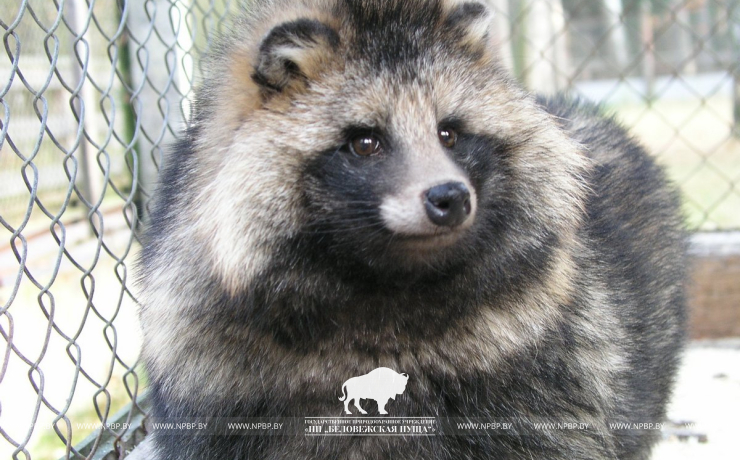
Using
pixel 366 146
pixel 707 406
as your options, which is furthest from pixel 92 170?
pixel 707 406

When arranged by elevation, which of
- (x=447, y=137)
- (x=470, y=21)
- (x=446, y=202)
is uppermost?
(x=470, y=21)

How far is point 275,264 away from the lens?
218 centimetres

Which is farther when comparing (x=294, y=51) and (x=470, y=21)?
(x=470, y=21)

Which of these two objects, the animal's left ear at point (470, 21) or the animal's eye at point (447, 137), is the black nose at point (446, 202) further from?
the animal's left ear at point (470, 21)

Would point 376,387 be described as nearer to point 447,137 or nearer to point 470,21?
point 447,137

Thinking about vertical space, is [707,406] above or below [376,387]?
below

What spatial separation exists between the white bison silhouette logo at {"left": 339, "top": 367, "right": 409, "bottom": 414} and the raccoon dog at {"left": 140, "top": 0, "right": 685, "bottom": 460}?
0.03m

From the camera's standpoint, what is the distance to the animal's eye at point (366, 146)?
2182 millimetres

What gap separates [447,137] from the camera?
7.59 feet

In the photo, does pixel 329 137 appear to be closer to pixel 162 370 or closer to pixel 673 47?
pixel 162 370

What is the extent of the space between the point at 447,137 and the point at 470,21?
472 mm

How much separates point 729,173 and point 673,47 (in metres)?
6.73

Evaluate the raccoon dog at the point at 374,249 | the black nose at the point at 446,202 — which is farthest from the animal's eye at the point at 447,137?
the black nose at the point at 446,202

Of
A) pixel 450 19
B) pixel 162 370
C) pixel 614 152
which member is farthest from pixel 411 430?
pixel 614 152
